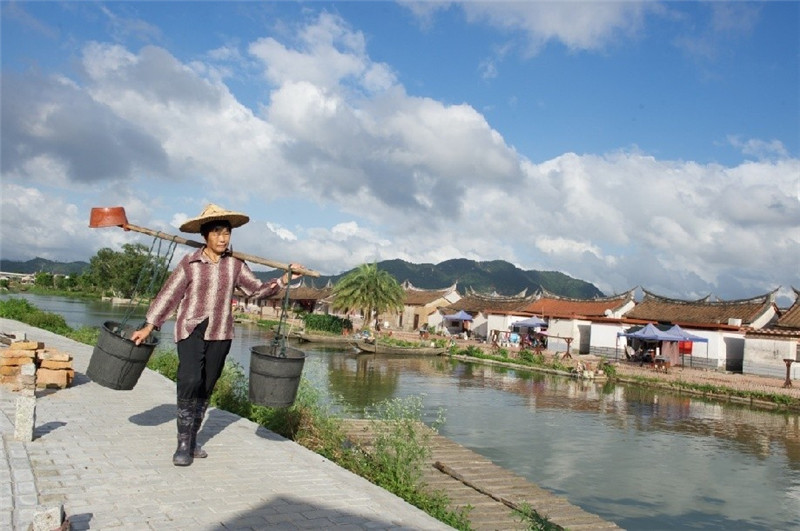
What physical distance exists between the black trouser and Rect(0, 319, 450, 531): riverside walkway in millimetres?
587

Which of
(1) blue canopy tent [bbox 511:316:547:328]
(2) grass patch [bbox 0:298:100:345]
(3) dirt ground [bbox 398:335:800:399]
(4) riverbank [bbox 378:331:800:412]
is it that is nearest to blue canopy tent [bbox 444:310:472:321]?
(1) blue canopy tent [bbox 511:316:547:328]

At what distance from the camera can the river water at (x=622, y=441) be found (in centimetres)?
1025

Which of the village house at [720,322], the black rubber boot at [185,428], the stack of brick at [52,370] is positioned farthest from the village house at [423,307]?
the black rubber boot at [185,428]

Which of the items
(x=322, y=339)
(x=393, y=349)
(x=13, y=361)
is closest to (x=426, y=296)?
(x=322, y=339)

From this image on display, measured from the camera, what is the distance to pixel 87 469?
4.54m

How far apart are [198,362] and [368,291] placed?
36014 millimetres

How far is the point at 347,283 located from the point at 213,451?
36.0 meters

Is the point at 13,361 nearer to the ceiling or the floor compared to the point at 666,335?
nearer to the floor

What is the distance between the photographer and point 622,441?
1473 centimetres

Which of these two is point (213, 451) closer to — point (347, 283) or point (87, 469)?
point (87, 469)

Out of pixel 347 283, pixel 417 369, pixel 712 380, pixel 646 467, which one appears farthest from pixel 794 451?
pixel 347 283

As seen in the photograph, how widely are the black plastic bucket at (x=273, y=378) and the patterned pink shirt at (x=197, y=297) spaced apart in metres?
→ 0.35

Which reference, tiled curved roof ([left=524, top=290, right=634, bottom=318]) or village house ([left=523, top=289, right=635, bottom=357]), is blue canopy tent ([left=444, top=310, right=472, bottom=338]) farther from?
village house ([left=523, top=289, right=635, bottom=357])

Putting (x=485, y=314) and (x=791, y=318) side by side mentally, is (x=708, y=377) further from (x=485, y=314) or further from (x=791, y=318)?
(x=485, y=314)
